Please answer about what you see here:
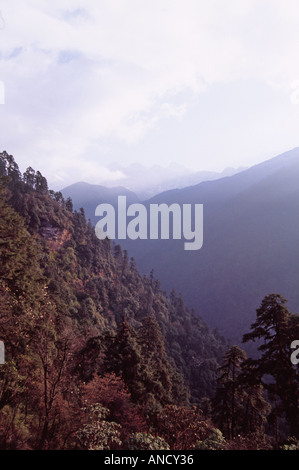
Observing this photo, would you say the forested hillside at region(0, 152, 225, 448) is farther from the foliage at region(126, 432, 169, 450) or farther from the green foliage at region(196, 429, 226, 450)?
the green foliage at region(196, 429, 226, 450)

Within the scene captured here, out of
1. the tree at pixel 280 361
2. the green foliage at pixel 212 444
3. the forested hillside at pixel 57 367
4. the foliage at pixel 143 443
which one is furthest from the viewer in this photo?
the forested hillside at pixel 57 367

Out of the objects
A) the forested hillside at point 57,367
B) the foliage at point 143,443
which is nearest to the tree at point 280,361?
the forested hillside at point 57,367

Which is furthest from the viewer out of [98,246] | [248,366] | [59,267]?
[98,246]

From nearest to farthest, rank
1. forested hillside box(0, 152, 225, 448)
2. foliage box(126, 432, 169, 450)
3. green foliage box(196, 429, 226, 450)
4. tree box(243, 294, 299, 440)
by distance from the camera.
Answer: foliage box(126, 432, 169, 450), green foliage box(196, 429, 226, 450), tree box(243, 294, 299, 440), forested hillside box(0, 152, 225, 448)

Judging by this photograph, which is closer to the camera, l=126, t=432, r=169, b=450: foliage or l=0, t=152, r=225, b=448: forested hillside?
l=126, t=432, r=169, b=450: foliage

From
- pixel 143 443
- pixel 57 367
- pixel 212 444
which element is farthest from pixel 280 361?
pixel 57 367

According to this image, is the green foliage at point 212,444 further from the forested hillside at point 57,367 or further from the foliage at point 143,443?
the forested hillside at point 57,367

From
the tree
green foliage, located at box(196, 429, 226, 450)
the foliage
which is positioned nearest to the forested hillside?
the foliage

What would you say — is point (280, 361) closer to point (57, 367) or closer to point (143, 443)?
point (143, 443)

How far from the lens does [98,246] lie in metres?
98.8

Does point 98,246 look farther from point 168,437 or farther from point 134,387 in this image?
point 168,437

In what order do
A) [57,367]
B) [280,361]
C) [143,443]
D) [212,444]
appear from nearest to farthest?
[143,443]
[212,444]
[280,361]
[57,367]

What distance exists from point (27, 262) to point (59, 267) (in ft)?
179
